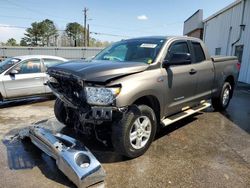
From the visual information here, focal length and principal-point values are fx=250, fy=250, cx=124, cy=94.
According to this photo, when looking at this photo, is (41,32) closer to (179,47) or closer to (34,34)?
(34,34)

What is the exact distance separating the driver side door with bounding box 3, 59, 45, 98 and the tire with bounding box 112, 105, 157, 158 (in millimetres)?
4962

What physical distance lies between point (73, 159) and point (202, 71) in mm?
3489

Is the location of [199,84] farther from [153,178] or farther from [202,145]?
[153,178]

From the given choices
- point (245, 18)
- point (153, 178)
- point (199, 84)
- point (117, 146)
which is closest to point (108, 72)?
point (117, 146)

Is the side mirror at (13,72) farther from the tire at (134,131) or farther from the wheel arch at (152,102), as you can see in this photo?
the tire at (134,131)

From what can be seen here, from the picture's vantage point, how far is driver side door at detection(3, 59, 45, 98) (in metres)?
7.33

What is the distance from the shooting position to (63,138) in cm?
362

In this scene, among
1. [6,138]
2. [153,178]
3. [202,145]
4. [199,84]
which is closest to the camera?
[153,178]

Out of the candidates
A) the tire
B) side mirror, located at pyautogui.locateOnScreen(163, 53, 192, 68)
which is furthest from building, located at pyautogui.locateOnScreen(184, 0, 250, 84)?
the tire

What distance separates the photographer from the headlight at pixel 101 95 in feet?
11.1

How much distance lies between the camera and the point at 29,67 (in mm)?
7777

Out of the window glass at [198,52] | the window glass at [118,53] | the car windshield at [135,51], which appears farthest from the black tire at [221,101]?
the window glass at [118,53]

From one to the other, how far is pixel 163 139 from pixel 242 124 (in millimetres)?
2216

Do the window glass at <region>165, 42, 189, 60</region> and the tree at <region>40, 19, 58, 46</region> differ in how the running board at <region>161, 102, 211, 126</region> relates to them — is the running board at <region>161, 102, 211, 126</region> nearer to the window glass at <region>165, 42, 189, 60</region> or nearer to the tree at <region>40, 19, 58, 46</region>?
the window glass at <region>165, 42, 189, 60</region>
